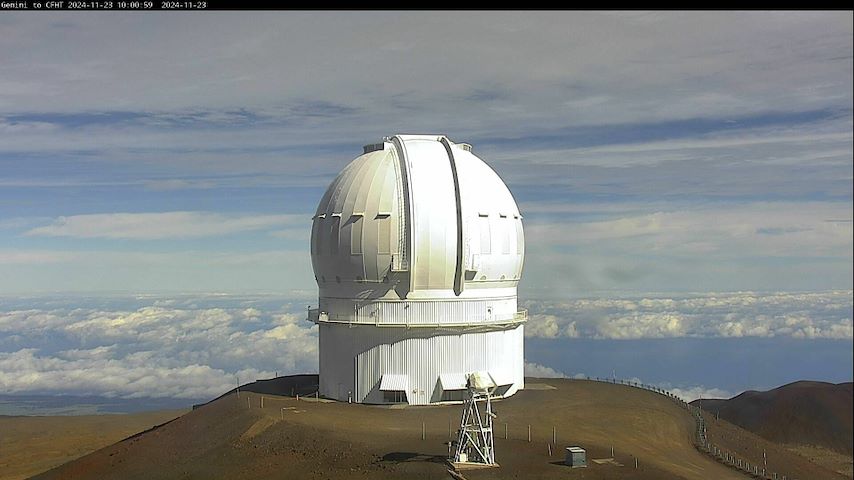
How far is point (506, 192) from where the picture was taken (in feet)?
163

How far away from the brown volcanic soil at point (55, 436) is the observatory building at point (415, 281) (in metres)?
22.5

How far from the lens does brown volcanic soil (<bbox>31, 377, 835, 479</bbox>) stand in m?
32.3

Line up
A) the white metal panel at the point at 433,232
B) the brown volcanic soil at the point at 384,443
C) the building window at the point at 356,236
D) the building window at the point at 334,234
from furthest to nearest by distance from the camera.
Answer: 1. the building window at the point at 334,234
2. the building window at the point at 356,236
3. the white metal panel at the point at 433,232
4. the brown volcanic soil at the point at 384,443

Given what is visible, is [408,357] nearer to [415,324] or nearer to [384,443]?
[415,324]

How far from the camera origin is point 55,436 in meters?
65.6

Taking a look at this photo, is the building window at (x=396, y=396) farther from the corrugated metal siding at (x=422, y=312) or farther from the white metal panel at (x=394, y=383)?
the corrugated metal siding at (x=422, y=312)

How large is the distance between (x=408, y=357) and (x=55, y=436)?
38295 millimetres

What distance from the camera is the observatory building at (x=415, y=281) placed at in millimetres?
44469

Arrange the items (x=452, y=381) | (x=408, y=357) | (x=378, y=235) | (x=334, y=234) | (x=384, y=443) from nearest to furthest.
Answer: (x=384, y=443)
(x=452, y=381)
(x=408, y=357)
(x=378, y=235)
(x=334, y=234)

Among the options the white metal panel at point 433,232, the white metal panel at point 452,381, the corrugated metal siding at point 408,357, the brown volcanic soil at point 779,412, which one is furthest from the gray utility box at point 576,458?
the brown volcanic soil at point 779,412

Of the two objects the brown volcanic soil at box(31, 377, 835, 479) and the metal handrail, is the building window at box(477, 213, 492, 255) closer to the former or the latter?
the metal handrail

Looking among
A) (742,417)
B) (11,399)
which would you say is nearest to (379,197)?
(742,417)

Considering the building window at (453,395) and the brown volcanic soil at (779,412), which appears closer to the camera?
the building window at (453,395)

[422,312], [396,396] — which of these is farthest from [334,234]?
[396,396]
